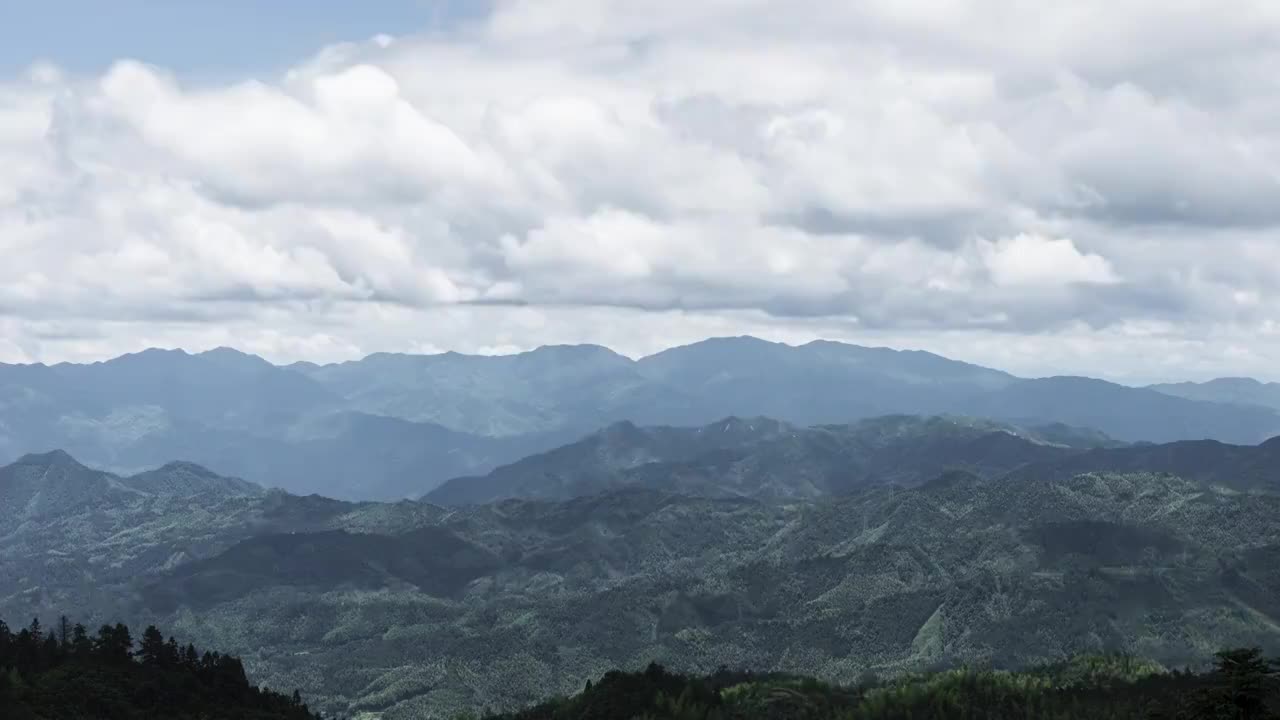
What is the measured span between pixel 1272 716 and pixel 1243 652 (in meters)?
A: 7.23

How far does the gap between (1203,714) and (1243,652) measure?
325 inches

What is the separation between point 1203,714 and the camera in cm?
10869

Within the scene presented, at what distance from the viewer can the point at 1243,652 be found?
369 ft

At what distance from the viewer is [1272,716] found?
106625 mm
